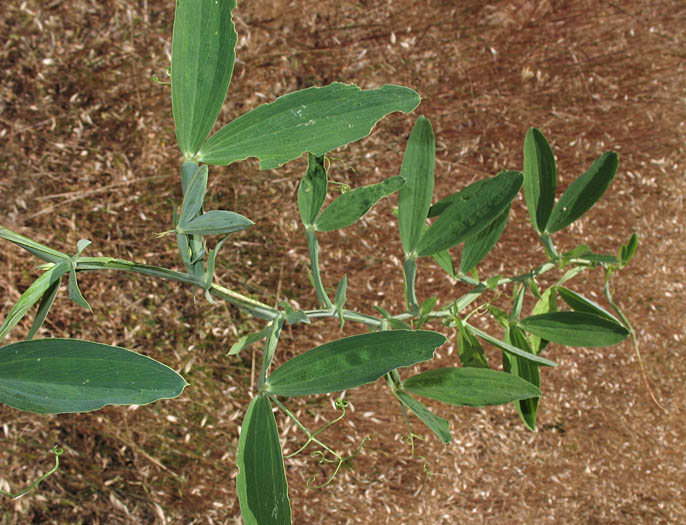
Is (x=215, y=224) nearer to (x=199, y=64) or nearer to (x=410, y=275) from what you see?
(x=199, y=64)

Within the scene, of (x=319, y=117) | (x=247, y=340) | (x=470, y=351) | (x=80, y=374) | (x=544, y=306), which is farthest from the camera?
(x=544, y=306)

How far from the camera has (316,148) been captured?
23.1 inches

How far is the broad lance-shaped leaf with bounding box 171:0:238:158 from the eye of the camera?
1.83 feet

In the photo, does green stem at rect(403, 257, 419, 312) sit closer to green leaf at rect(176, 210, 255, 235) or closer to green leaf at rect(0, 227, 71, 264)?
green leaf at rect(176, 210, 255, 235)

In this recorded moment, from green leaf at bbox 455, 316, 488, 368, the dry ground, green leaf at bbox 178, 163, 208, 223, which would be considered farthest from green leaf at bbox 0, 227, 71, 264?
the dry ground

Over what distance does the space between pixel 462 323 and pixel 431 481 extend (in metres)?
1.25

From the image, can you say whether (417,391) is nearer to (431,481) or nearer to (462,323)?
(462,323)

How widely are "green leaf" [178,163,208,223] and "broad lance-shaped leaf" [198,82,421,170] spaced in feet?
0.19

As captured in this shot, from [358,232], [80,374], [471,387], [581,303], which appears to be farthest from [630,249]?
[358,232]

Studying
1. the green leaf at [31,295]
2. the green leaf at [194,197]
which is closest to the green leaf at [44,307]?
the green leaf at [31,295]

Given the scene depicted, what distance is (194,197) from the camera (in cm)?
54

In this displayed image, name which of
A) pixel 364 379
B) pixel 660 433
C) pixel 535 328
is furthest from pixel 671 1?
pixel 364 379

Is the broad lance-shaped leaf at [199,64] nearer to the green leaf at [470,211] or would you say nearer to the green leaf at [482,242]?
the green leaf at [470,211]

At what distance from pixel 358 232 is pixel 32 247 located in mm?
1352
